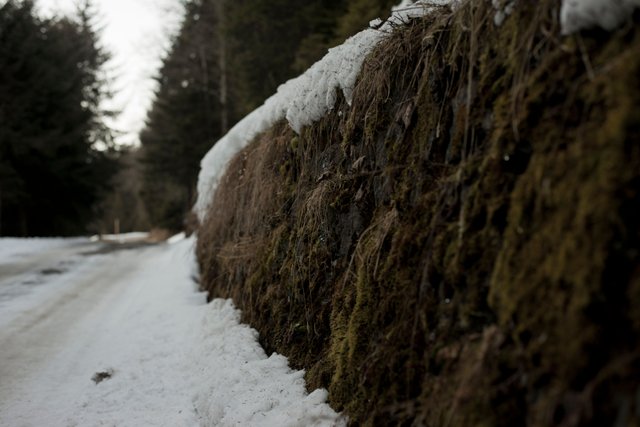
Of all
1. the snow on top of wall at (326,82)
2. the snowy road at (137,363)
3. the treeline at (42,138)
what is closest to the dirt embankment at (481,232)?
the snow on top of wall at (326,82)

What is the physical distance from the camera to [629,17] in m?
1.60

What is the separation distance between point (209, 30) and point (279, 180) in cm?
1991

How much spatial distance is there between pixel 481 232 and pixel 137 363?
4161mm

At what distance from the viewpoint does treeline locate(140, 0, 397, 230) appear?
49.2ft

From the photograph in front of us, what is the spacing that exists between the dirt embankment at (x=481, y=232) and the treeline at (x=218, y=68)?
8.81 meters

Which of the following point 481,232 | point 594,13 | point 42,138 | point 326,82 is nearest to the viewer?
point 594,13

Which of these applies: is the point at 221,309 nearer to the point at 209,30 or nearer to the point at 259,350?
the point at 259,350

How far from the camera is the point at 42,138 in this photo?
18891 millimetres

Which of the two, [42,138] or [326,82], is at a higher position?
[42,138]

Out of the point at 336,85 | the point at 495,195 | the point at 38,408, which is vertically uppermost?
the point at 336,85

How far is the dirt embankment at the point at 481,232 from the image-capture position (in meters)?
1.48

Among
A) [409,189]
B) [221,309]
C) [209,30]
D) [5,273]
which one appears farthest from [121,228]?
[409,189]

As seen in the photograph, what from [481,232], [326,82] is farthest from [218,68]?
[481,232]

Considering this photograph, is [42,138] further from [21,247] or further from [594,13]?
[594,13]
